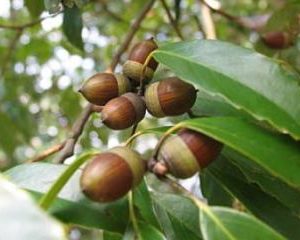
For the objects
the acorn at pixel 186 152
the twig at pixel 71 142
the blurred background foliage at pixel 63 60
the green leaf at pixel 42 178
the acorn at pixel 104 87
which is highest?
the acorn at pixel 104 87

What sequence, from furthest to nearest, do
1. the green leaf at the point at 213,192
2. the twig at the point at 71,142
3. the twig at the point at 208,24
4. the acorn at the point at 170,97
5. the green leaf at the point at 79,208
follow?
the twig at the point at 208,24 → the twig at the point at 71,142 → the green leaf at the point at 213,192 → the acorn at the point at 170,97 → the green leaf at the point at 79,208

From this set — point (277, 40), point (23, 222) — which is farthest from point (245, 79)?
point (277, 40)

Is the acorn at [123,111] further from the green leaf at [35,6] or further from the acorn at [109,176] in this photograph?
the green leaf at [35,6]

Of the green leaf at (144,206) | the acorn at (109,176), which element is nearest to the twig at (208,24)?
the green leaf at (144,206)

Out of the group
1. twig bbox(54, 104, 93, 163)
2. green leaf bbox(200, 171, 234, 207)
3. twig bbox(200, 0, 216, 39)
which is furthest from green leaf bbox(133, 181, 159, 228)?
twig bbox(200, 0, 216, 39)

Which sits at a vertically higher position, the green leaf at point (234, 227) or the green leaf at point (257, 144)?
the green leaf at point (257, 144)

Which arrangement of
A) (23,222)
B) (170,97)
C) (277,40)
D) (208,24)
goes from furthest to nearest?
(277,40) → (208,24) → (170,97) → (23,222)

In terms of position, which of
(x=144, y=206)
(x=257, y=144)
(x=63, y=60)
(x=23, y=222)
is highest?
(x=23, y=222)

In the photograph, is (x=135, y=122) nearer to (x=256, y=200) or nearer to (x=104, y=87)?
(x=104, y=87)
